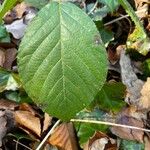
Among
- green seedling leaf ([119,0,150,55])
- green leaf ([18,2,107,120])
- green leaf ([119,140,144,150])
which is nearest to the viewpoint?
green leaf ([18,2,107,120])

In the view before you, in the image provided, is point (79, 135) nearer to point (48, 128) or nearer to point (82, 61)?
point (48, 128)

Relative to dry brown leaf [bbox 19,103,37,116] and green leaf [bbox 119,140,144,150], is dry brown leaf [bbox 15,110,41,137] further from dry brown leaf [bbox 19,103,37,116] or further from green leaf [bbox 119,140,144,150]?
green leaf [bbox 119,140,144,150]

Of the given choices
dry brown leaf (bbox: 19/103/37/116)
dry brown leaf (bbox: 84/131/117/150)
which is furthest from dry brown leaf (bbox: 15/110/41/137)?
dry brown leaf (bbox: 84/131/117/150)

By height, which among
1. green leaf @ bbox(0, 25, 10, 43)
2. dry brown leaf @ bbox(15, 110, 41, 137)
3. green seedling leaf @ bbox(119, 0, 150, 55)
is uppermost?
green leaf @ bbox(0, 25, 10, 43)

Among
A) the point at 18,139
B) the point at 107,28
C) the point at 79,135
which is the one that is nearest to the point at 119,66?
the point at 107,28

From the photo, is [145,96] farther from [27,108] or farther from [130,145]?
[27,108]

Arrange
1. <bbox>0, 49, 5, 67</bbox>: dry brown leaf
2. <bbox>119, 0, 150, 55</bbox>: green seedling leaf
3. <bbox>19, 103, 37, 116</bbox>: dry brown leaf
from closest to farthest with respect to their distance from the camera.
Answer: <bbox>19, 103, 37, 116</bbox>: dry brown leaf < <bbox>119, 0, 150, 55</bbox>: green seedling leaf < <bbox>0, 49, 5, 67</bbox>: dry brown leaf

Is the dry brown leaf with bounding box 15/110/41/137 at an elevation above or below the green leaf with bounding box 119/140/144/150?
above
